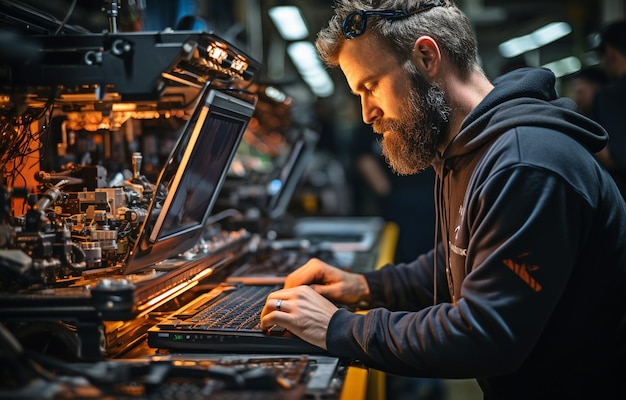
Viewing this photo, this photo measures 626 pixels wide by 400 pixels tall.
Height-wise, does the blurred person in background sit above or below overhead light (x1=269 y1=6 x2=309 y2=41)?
below

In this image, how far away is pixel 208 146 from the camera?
1941 mm

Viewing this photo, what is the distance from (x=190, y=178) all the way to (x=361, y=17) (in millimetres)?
680

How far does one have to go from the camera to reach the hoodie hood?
1.58 m

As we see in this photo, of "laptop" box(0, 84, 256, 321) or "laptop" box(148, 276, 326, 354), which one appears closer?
"laptop" box(0, 84, 256, 321)

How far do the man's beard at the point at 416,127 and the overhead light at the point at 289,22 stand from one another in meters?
2.53

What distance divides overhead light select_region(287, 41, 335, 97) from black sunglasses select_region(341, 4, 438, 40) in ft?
7.37

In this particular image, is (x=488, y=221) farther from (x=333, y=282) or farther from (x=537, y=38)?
(x=537, y=38)

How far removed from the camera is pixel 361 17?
1803 mm

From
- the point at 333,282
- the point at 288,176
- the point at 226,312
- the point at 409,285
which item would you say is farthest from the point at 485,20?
the point at 226,312

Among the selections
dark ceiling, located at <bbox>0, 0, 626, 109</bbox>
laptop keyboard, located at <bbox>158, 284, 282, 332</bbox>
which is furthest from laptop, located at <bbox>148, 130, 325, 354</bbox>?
dark ceiling, located at <bbox>0, 0, 626, 109</bbox>

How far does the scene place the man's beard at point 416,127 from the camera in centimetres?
180

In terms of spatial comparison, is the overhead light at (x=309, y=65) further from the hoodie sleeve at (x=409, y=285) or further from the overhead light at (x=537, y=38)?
the hoodie sleeve at (x=409, y=285)

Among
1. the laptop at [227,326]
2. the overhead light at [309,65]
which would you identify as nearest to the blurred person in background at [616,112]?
the overhead light at [309,65]

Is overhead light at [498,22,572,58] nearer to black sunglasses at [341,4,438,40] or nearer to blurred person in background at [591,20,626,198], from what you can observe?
blurred person in background at [591,20,626,198]
